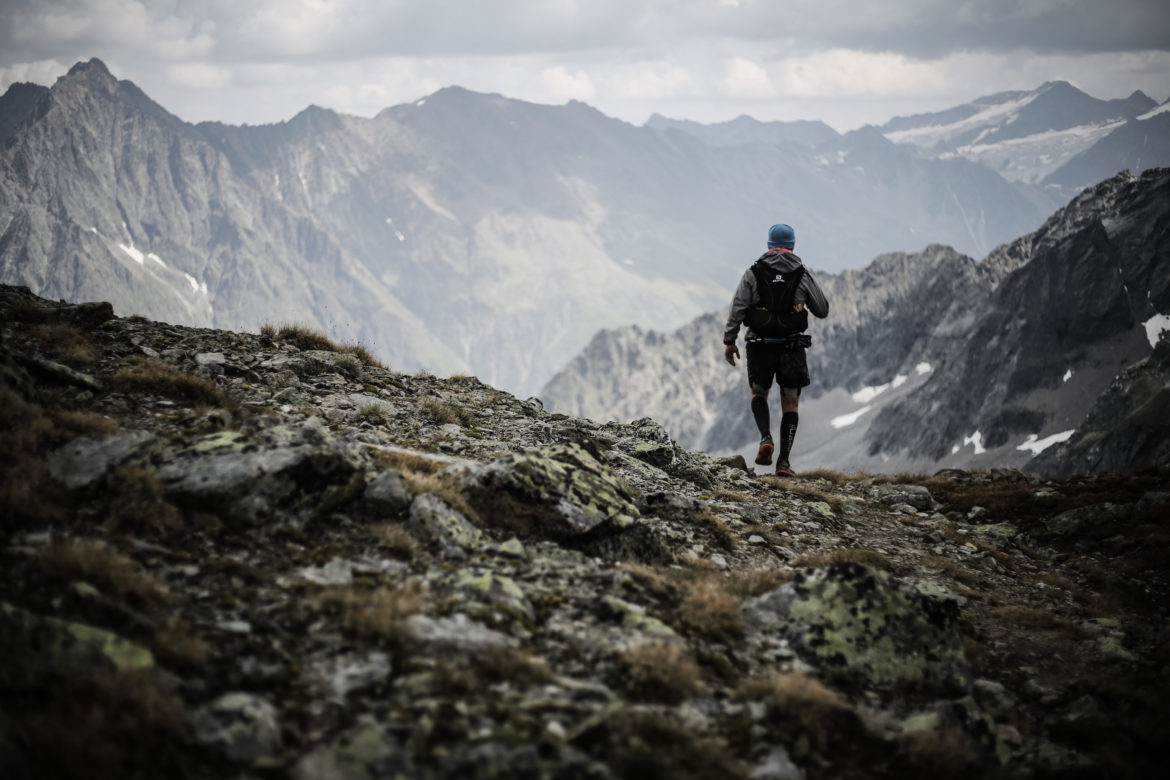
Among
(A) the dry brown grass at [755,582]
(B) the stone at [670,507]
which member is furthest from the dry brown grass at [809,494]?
(A) the dry brown grass at [755,582]

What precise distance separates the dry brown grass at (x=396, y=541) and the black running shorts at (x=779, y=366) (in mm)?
9430

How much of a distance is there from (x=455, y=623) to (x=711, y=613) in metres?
2.80

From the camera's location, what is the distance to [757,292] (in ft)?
47.6

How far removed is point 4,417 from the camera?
741cm

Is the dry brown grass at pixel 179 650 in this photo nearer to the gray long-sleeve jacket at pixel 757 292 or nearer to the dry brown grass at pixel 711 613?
the dry brown grass at pixel 711 613

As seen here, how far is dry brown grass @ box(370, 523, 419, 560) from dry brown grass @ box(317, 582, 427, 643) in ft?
3.05

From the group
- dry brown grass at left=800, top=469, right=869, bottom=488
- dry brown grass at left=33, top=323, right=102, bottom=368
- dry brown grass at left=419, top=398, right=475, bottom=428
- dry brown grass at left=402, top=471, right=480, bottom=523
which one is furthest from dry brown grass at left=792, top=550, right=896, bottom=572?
dry brown grass at left=33, top=323, right=102, bottom=368

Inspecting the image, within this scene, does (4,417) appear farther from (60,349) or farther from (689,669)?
(689,669)

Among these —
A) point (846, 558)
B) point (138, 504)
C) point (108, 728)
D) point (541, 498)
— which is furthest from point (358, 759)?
point (846, 558)

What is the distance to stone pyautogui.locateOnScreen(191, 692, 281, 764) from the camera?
14.2 ft

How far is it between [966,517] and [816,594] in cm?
1252

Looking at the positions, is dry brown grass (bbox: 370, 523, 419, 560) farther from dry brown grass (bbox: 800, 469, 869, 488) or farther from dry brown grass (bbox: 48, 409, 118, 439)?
dry brown grass (bbox: 800, 469, 869, 488)

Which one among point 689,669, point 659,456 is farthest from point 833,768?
point 659,456

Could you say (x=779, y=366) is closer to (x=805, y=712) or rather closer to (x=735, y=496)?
(x=735, y=496)
